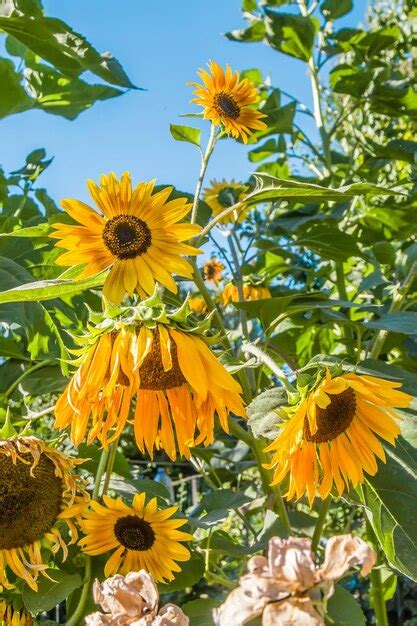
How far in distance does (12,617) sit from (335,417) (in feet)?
0.98

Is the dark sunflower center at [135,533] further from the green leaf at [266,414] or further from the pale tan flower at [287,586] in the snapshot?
the pale tan flower at [287,586]

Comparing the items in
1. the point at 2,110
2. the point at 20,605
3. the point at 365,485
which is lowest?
the point at 20,605

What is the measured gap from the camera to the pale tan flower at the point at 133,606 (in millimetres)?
305

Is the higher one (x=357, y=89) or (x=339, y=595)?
(x=357, y=89)

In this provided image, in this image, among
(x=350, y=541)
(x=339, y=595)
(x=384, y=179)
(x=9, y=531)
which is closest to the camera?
(x=350, y=541)

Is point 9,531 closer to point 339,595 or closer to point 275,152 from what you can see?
point 339,595

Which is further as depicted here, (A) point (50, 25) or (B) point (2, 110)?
(B) point (2, 110)

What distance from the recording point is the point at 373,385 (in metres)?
0.57

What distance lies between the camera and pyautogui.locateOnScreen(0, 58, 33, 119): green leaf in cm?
94

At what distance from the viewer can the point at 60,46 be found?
0.75m

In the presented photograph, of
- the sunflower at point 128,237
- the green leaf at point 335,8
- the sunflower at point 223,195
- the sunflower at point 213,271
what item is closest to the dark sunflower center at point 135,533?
the sunflower at point 128,237

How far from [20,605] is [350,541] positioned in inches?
18.5

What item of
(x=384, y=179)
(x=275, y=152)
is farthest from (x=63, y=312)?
(x=384, y=179)

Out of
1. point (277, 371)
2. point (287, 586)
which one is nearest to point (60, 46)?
point (277, 371)
